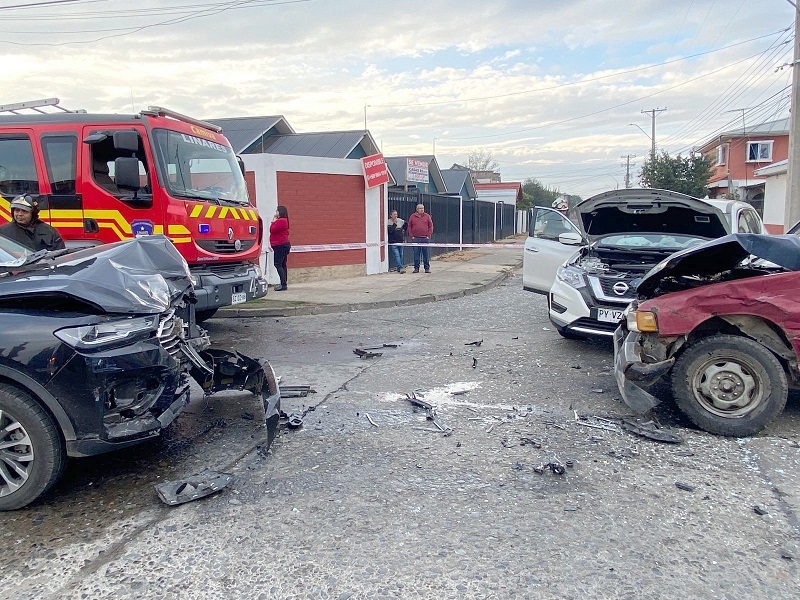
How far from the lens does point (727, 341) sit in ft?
15.0

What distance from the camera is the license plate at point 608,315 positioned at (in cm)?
669

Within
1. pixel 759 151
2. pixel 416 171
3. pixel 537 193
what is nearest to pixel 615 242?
pixel 416 171

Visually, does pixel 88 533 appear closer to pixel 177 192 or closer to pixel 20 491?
pixel 20 491

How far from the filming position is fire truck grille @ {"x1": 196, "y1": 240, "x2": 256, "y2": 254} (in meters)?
8.00

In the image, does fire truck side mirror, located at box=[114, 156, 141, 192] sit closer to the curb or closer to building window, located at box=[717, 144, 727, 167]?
the curb

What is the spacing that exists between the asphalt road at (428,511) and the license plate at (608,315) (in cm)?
129

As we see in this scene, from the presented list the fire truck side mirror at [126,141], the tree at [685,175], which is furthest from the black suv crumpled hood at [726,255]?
the tree at [685,175]

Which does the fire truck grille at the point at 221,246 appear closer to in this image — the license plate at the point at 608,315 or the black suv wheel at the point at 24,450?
the black suv wheel at the point at 24,450

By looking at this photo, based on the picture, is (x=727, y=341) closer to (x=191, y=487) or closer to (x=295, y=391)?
(x=295, y=391)

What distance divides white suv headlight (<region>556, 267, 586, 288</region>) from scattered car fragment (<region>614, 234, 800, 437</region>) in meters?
2.18

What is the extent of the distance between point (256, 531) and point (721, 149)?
4878cm

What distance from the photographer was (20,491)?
3537 mm

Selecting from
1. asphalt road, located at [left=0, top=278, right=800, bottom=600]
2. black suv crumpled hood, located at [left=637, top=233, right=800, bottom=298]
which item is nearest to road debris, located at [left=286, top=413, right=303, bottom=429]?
asphalt road, located at [left=0, top=278, right=800, bottom=600]

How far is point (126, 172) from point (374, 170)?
8.66 metres
